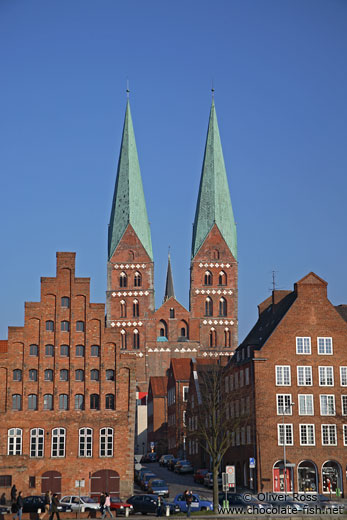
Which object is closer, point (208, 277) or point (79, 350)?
point (79, 350)

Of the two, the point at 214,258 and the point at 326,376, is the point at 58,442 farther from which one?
the point at 214,258

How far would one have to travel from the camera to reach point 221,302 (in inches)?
6353

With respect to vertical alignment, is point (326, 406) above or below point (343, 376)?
below

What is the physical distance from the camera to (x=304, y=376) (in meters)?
80.6

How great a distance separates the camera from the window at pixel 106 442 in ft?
257

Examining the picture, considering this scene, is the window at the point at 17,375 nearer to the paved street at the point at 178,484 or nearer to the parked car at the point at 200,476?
the paved street at the point at 178,484

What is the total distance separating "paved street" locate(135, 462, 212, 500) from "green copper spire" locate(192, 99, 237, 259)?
2644 inches

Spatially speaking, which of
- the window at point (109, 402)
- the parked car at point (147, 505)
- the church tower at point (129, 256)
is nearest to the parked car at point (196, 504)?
the parked car at point (147, 505)

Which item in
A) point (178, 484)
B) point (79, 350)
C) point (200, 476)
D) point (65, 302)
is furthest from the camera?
point (178, 484)

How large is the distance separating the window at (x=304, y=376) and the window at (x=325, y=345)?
6.49 ft

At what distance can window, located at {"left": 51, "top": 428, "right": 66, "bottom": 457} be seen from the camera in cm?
7800

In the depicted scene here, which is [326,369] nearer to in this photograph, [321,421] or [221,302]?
[321,421]

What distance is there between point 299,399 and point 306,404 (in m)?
→ 0.74

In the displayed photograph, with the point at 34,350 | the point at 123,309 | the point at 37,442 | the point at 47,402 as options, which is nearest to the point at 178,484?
the point at 37,442
